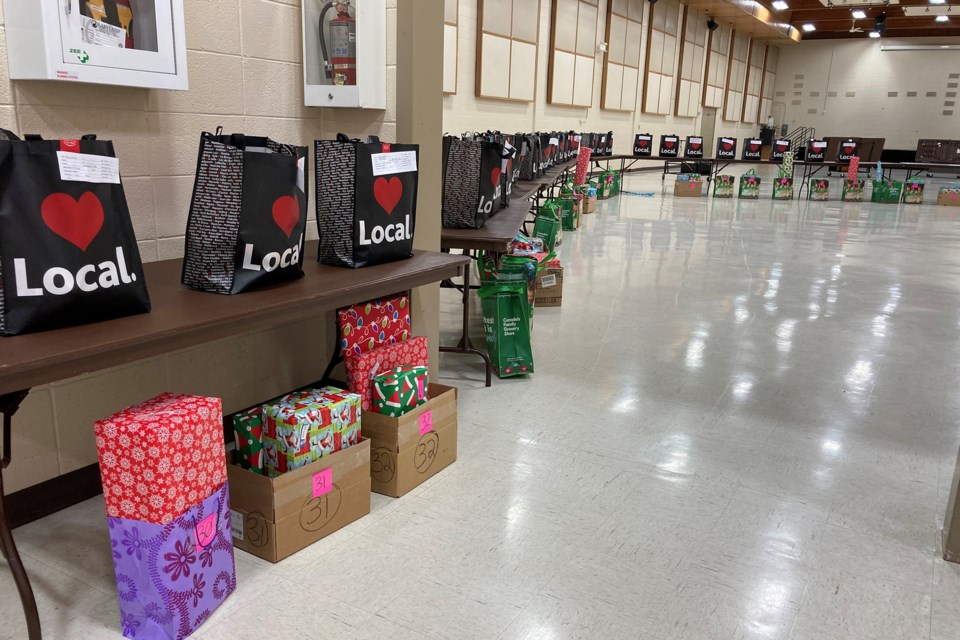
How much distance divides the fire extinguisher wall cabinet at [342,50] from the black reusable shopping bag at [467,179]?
2.69ft

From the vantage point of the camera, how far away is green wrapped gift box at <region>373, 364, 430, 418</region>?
232 centimetres

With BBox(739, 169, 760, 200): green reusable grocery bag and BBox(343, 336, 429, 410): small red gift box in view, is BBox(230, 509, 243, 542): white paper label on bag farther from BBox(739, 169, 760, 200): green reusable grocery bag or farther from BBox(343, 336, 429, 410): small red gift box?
BBox(739, 169, 760, 200): green reusable grocery bag

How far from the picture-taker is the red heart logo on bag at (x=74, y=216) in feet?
4.73

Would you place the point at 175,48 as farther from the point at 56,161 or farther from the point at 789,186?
the point at 789,186

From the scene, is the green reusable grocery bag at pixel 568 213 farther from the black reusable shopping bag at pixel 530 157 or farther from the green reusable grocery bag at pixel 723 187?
the green reusable grocery bag at pixel 723 187

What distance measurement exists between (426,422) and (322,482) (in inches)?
19.3

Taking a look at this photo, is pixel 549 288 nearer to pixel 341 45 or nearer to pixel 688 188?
pixel 341 45

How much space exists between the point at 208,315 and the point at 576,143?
1020cm

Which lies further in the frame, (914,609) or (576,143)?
(576,143)

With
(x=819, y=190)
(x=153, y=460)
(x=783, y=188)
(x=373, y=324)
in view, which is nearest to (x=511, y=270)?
(x=373, y=324)

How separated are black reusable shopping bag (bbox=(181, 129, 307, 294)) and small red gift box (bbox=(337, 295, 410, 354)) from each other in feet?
1.33

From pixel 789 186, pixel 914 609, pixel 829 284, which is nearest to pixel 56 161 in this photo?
pixel 914 609

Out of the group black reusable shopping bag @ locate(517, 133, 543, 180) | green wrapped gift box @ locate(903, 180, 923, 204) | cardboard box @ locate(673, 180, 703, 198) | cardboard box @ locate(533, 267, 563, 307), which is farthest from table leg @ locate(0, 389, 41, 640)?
green wrapped gift box @ locate(903, 180, 923, 204)

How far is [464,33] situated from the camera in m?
10.3
